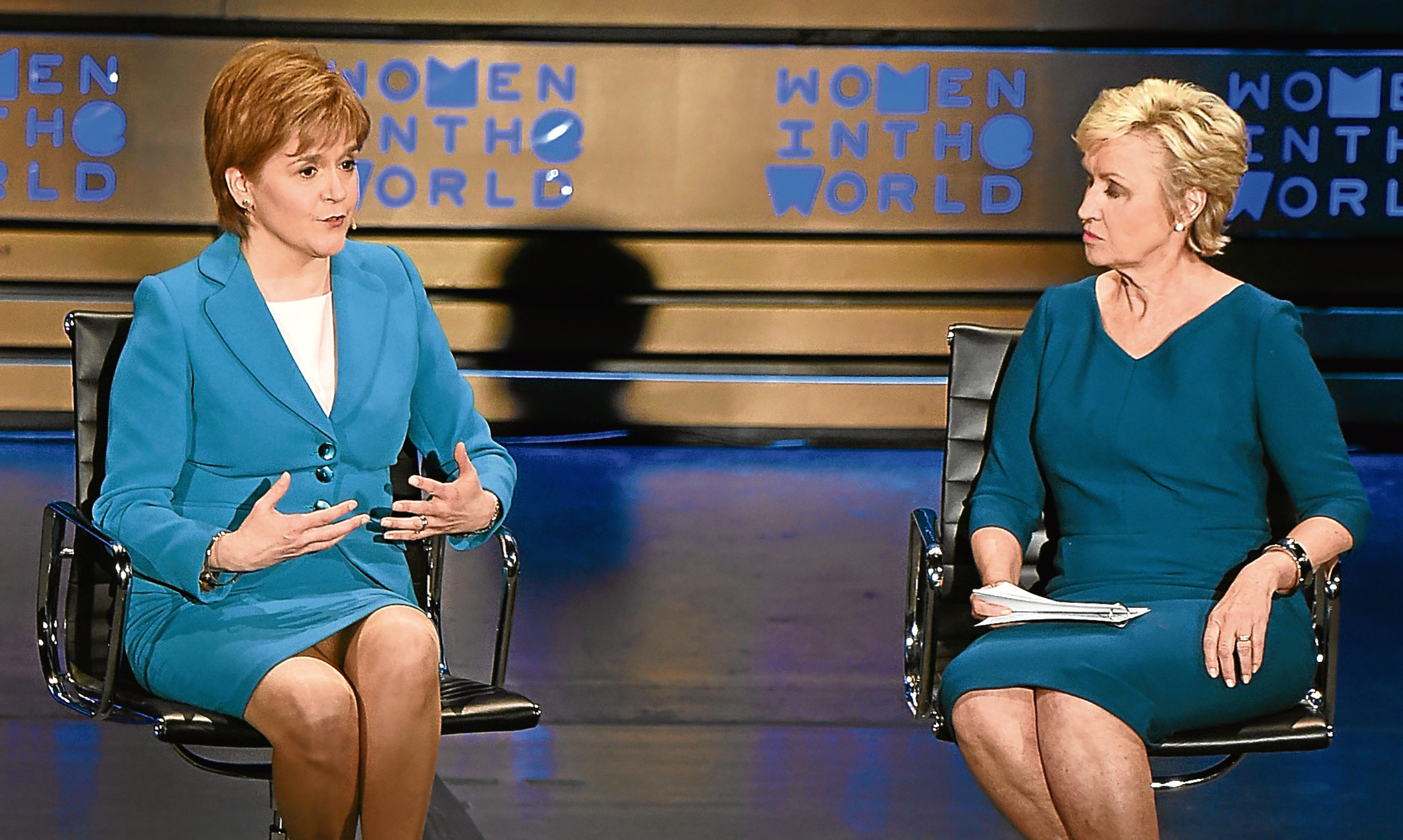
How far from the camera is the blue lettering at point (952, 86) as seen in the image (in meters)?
7.11

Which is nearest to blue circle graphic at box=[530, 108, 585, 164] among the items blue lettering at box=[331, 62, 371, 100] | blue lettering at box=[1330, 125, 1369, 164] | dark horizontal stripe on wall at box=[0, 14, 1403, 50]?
dark horizontal stripe on wall at box=[0, 14, 1403, 50]

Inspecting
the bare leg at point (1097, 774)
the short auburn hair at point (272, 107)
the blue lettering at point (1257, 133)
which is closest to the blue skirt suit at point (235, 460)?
the short auburn hair at point (272, 107)

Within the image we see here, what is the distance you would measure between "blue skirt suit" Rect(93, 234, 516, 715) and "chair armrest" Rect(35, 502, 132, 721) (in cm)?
3

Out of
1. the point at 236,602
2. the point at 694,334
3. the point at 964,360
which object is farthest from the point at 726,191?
the point at 236,602

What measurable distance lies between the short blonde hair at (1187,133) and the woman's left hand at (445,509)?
1.00 m

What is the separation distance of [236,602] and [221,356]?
32cm

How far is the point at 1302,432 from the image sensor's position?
7.68 feet

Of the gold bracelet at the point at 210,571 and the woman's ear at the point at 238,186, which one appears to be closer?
the gold bracelet at the point at 210,571

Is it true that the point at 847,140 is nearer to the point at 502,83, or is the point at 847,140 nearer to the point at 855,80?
the point at 855,80

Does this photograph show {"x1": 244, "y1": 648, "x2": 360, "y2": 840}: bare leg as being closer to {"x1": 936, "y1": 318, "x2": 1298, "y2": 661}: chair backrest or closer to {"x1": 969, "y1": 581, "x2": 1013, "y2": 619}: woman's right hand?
{"x1": 969, "y1": 581, "x2": 1013, "y2": 619}: woman's right hand

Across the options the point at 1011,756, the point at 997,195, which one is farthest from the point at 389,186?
the point at 1011,756

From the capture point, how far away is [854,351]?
7254 millimetres

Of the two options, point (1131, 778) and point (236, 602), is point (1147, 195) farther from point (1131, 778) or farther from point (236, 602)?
point (236, 602)

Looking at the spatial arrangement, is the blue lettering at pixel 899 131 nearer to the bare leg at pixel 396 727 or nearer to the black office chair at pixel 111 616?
the black office chair at pixel 111 616
